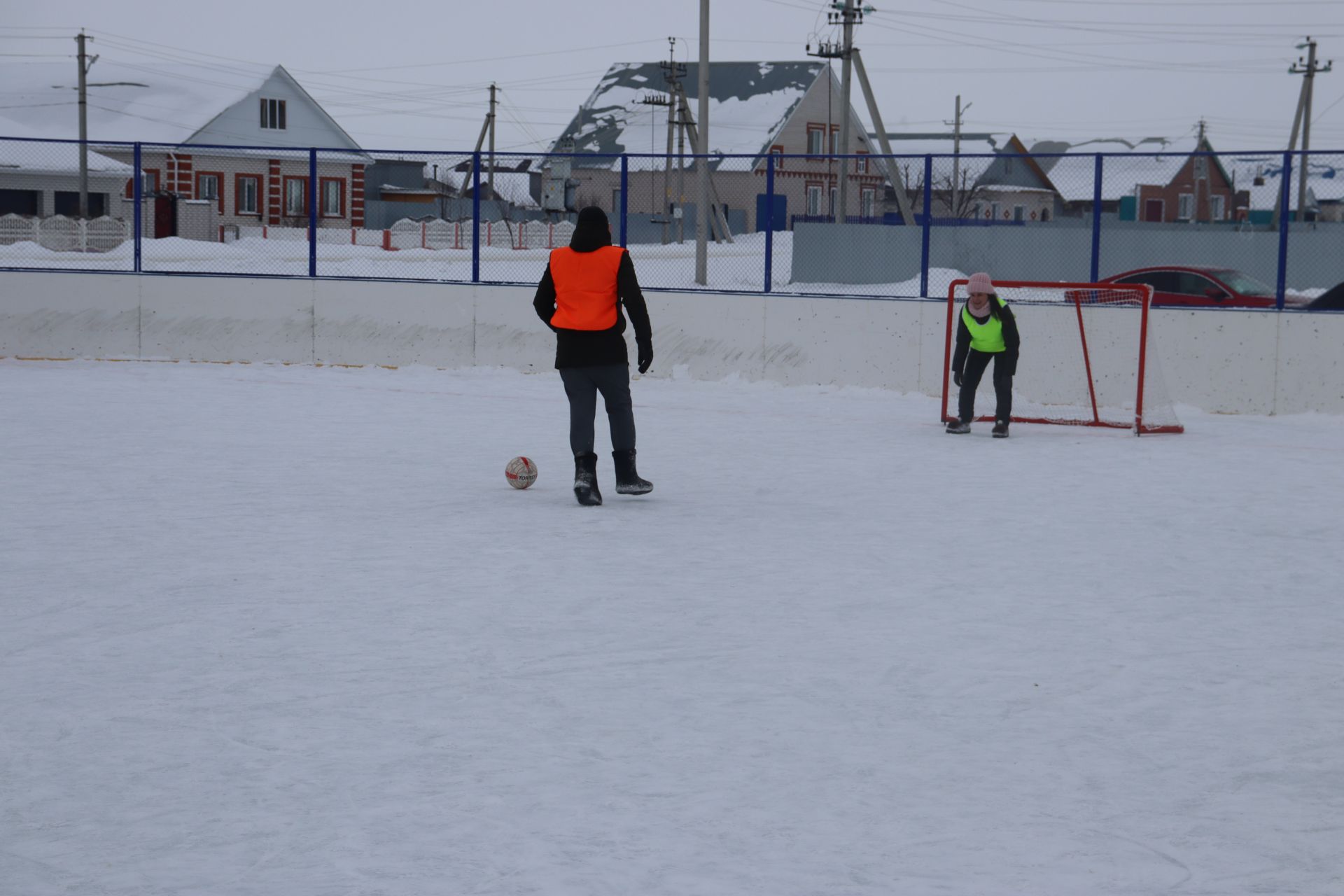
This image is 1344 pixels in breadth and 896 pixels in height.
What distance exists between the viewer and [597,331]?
8922mm

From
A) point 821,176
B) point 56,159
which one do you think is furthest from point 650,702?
point 56,159

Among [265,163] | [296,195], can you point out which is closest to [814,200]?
[296,195]

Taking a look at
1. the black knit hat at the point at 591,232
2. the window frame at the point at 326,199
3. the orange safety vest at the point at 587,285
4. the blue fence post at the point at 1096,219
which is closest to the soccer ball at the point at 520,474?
the orange safety vest at the point at 587,285

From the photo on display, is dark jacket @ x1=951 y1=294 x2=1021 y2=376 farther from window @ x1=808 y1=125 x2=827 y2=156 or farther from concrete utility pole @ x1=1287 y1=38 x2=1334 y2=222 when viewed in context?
window @ x1=808 y1=125 x2=827 y2=156

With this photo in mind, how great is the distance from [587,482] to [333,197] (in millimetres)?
13904

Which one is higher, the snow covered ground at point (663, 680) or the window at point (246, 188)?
the window at point (246, 188)

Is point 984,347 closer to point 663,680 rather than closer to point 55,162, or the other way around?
point 663,680

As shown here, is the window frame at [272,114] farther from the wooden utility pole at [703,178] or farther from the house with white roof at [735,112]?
the wooden utility pole at [703,178]

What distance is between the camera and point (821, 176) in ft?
71.9

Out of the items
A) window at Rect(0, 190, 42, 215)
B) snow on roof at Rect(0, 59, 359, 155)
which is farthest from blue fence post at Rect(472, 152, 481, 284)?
snow on roof at Rect(0, 59, 359, 155)

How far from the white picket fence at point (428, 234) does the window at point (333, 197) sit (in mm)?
655

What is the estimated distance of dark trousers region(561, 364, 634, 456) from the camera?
351 inches

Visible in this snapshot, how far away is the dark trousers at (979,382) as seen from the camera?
12.5m

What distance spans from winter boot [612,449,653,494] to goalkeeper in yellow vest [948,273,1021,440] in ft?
12.9
